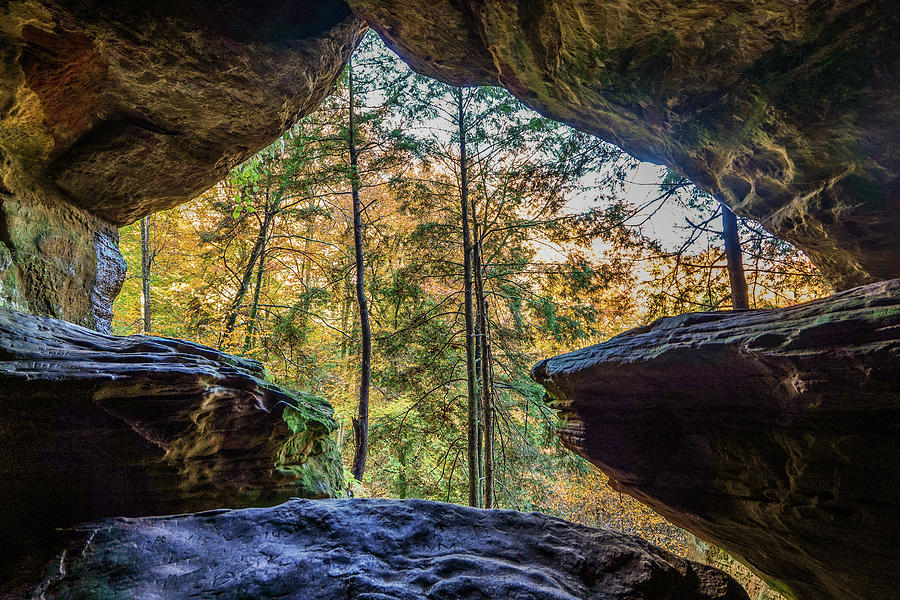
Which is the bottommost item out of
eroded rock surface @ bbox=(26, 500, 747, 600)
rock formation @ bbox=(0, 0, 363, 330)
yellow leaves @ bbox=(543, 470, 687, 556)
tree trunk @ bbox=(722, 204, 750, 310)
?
yellow leaves @ bbox=(543, 470, 687, 556)

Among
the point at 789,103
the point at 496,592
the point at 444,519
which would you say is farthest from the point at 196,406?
the point at 789,103

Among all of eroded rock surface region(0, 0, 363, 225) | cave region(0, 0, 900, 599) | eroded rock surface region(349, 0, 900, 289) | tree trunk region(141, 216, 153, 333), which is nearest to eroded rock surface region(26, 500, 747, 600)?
cave region(0, 0, 900, 599)

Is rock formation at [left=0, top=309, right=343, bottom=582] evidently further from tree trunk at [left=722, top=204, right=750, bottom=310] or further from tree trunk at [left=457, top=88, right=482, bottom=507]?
tree trunk at [left=722, top=204, right=750, bottom=310]

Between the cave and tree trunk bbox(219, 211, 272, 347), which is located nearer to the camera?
the cave

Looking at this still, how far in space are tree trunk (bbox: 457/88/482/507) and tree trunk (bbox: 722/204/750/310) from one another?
4731mm

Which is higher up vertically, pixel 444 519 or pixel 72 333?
pixel 72 333

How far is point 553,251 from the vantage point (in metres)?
9.09

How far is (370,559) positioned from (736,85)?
5539 millimetres

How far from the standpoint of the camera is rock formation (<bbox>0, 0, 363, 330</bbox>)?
14.1 feet

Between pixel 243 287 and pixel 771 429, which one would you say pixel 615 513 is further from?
pixel 243 287

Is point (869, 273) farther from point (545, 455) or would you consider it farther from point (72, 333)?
point (72, 333)

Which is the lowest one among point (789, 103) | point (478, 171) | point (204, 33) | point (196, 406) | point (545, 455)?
point (545, 455)

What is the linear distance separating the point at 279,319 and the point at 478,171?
19.1 feet

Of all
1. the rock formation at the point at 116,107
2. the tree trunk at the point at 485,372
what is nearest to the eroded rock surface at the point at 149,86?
the rock formation at the point at 116,107
